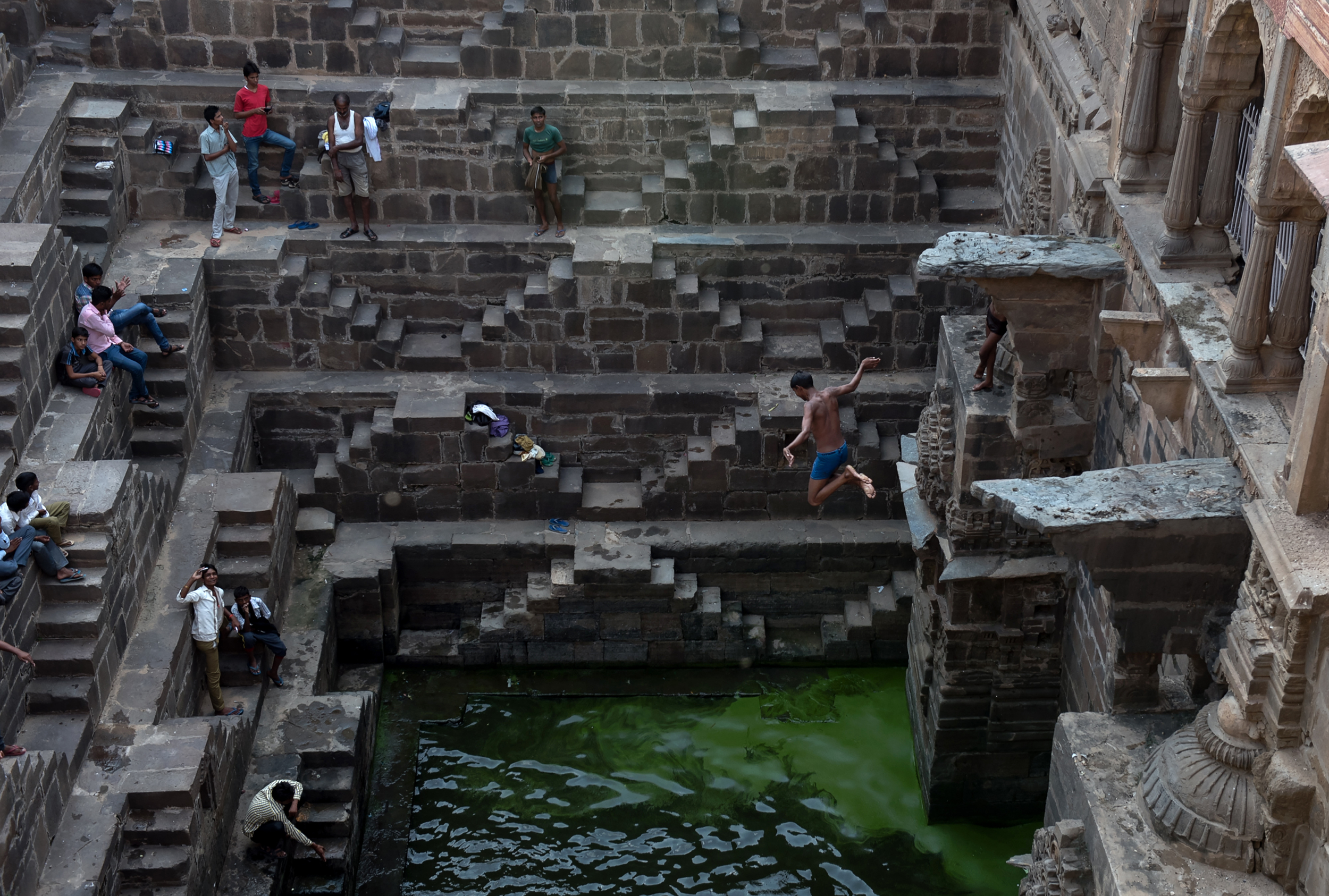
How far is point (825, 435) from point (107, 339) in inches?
280

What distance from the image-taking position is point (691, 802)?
14.6 metres

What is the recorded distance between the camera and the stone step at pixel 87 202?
648 inches

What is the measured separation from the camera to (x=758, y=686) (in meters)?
16.2

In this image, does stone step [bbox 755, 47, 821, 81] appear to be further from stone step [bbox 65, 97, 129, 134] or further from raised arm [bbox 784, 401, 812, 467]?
stone step [bbox 65, 97, 129, 134]

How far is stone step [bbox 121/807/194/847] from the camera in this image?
12.1 metres

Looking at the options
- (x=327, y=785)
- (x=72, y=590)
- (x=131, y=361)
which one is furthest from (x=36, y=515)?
(x=327, y=785)

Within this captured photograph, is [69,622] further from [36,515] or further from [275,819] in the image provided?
[275,819]

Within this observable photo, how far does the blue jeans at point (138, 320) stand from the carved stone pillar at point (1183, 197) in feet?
32.3

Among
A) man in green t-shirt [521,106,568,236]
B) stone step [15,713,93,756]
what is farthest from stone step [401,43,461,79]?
stone step [15,713,93,756]

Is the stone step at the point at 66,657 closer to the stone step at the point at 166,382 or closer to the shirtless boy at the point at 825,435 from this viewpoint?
the stone step at the point at 166,382

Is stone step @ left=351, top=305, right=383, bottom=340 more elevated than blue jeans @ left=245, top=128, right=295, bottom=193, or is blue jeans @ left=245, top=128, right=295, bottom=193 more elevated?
blue jeans @ left=245, top=128, right=295, bottom=193

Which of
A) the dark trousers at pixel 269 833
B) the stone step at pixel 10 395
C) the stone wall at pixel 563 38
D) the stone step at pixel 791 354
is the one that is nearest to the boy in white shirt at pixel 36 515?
the stone step at pixel 10 395

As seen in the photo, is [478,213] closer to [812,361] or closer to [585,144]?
[585,144]

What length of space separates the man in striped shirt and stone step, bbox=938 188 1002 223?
9.28 meters
